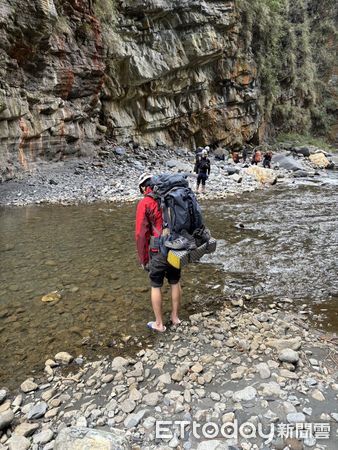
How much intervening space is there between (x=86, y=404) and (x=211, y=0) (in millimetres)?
25615

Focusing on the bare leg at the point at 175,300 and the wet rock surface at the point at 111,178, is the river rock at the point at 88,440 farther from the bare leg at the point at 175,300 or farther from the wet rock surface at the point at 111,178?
the wet rock surface at the point at 111,178

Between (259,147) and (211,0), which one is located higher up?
(211,0)

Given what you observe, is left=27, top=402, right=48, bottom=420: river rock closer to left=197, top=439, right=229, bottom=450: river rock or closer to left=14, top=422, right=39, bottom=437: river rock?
left=14, top=422, right=39, bottom=437: river rock

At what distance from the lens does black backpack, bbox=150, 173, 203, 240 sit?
385 cm

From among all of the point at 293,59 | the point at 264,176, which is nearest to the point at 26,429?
the point at 264,176

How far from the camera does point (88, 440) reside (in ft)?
8.16

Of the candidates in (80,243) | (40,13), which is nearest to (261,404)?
(80,243)

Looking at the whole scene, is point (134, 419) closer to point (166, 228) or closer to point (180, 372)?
point (180, 372)

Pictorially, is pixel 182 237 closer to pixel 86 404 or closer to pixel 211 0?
pixel 86 404

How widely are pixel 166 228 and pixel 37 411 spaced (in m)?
2.23

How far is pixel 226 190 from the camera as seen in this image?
1482 centimetres

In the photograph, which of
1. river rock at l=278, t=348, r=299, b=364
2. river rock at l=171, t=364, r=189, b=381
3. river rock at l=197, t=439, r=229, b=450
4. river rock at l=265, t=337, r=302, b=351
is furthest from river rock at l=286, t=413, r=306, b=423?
river rock at l=171, t=364, r=189, b=381

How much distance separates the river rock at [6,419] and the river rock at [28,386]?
0.35m

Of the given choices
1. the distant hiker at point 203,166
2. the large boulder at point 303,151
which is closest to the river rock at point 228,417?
the distant hiker at point 203,166
